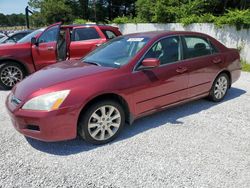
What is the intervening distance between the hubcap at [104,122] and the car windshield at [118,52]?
0.69 meters

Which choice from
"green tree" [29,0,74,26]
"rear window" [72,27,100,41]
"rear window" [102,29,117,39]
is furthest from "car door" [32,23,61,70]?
"green tree" [29,0,74,26]

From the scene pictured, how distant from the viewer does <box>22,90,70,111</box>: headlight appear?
10.6 ft

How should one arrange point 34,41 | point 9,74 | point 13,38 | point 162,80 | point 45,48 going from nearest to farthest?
point 162,80, point 9,74, point 34,41, point 45,48, point 13,38

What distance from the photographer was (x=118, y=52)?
4.29m

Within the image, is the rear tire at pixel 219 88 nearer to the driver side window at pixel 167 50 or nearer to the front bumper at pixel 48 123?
the driver side window at pixel 167 50

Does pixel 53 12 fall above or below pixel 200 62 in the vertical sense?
above

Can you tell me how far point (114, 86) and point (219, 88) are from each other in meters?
2.61

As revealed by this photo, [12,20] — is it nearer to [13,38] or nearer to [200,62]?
[13,38]

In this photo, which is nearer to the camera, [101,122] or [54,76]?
[101,122]

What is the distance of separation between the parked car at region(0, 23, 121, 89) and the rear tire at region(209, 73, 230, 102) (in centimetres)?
338

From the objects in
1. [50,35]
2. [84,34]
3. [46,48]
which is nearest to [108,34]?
[84,34]

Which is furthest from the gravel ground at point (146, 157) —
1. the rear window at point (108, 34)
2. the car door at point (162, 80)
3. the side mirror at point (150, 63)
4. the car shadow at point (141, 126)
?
the rear window at point (108, 34)

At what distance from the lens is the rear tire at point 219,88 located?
16.9ft

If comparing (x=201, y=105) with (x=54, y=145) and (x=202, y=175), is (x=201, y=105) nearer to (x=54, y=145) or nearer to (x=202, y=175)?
(x=202, y=175)
